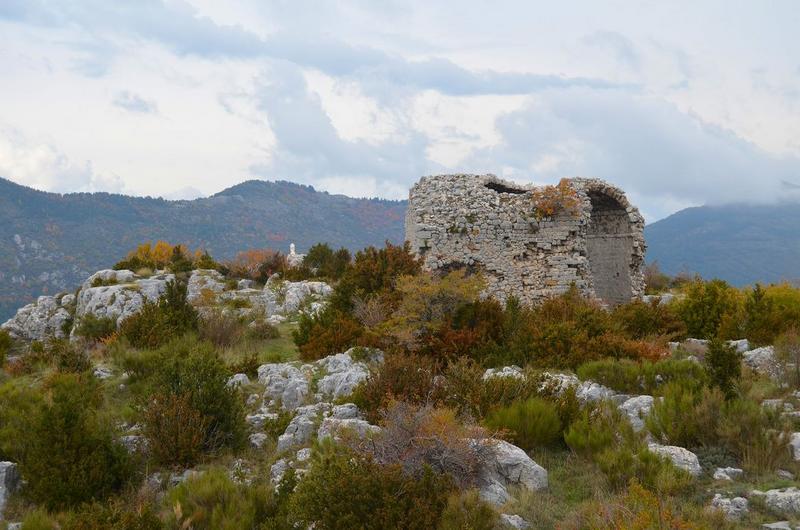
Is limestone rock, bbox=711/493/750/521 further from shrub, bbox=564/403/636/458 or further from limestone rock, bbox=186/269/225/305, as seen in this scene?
limestone rock, bbox=186/269/225/305

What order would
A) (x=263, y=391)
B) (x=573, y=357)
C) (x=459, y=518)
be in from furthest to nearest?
(x=573, y=357), (x=263, y=391), (x=459, y=518)

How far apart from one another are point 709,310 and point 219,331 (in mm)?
11105

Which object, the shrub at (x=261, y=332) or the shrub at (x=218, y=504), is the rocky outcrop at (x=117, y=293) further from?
the shrub at (x=218, y=504)

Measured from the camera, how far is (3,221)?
99000mm

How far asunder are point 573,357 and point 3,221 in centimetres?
11109

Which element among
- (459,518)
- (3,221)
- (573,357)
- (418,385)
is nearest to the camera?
(459,518)

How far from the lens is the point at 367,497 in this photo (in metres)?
5.24

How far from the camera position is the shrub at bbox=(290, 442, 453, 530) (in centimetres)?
515

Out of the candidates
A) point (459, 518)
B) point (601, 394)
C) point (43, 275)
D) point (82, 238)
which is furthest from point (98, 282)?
point (82, 238)

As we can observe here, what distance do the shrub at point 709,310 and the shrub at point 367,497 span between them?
9802 millimetres

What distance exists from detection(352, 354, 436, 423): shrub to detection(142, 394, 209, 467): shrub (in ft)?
6.84

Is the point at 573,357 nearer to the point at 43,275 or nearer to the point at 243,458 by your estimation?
the point at 243,458

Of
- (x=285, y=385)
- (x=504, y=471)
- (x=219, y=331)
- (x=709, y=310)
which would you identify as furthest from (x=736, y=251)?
(x=504, y=471)

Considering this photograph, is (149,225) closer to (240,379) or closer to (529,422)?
(240,379)
